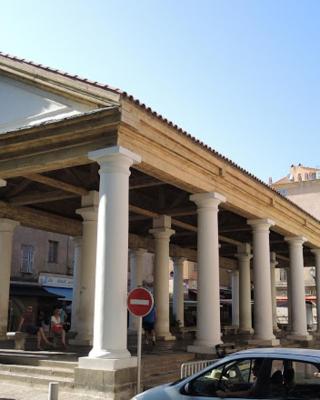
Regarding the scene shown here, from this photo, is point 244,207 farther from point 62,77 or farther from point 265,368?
point 265,368

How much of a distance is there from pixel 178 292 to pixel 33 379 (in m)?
16.8

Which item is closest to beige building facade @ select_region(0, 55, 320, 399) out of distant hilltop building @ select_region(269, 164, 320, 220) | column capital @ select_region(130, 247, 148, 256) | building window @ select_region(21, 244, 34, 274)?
column capital @ select_region(130, 247, 148, 256)

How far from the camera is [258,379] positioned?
19.4 feet

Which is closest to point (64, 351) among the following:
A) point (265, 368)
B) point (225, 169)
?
point (225, 169)

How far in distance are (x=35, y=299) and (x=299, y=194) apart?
96.1 feet

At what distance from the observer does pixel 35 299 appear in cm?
2959

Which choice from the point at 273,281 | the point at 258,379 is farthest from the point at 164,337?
the point at 258,379

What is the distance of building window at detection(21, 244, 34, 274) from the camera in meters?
31.4

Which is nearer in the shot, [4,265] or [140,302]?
[140,302]

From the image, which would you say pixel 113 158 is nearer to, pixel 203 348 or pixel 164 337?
pixel 203 348

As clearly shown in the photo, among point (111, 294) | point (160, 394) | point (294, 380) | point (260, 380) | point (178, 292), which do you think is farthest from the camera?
point (178, 292)

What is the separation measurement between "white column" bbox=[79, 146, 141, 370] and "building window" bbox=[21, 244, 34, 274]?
2177 cm

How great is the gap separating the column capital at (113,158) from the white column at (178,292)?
16.5 m

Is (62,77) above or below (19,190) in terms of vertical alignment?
above
